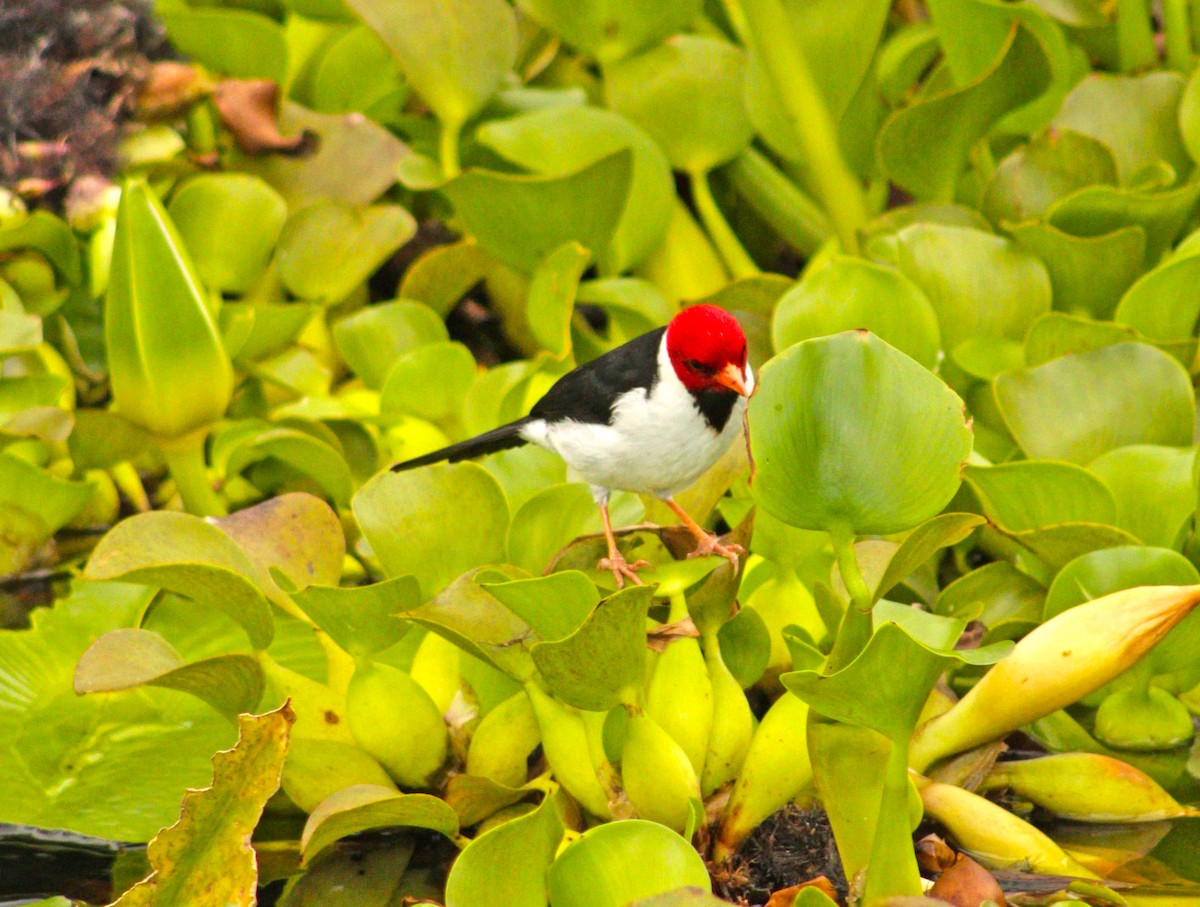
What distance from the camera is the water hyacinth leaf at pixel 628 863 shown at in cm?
134

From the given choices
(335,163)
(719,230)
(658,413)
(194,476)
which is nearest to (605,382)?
(658,413)

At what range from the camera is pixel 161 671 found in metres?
1.57

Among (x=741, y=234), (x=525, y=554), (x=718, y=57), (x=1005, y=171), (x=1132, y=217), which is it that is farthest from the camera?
(x=741, y=234)

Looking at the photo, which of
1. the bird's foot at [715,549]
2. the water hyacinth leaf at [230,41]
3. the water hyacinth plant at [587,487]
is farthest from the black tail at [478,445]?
the water hyacinth leaf at [230,41]

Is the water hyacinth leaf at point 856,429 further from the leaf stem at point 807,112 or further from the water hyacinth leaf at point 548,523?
the leaf stem at point 807,112

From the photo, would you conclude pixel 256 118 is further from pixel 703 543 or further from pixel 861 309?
pixel 703 543

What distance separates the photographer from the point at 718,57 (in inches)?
119

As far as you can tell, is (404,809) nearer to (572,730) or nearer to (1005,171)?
(572,730)

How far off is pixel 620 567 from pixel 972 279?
919 mm

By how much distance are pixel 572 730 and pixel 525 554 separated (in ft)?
0.91

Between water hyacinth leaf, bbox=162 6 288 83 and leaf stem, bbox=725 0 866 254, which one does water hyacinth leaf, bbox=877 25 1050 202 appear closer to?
leaf stem, bbox=725 0 866 254

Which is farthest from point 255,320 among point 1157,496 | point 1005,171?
point 1157,496

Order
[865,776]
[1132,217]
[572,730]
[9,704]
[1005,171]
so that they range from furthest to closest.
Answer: [1005,171] → [1132,217] → [9,704] → [572,730] → [865,776]

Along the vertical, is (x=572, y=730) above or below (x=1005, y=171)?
below
